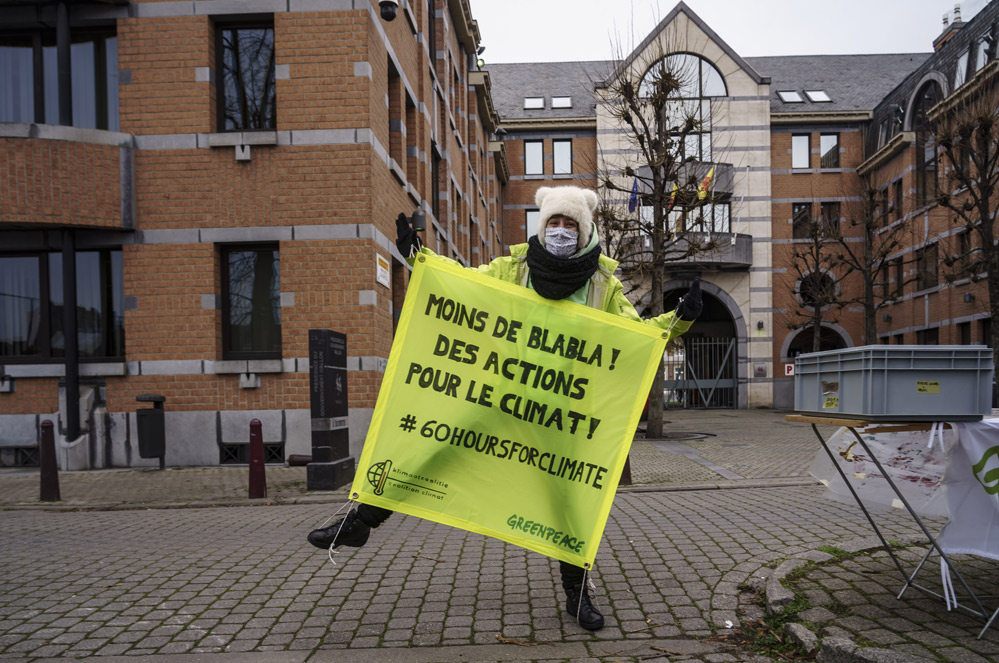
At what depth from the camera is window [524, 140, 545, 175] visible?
116 feet

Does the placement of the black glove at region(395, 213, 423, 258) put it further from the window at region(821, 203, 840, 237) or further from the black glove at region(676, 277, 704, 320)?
the window at region(821, 203, 840, 237)

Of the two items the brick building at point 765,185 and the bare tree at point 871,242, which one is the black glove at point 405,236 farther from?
the brick building at point 765,185

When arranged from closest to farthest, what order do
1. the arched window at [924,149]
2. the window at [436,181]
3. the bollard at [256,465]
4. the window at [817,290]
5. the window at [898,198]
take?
1. the bollard at [256,465]
2. the window at [436,181]
3. the arched window at [924,149]
4. the window at [817,290]
5. the window at [898,198]

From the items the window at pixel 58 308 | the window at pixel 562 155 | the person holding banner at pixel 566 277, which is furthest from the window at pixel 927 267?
the person holding banner at pixel 566 277

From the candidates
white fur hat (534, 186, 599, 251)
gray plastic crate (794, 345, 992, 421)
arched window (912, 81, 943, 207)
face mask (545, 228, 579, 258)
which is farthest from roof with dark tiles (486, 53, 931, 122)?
gray plastic crate (794, 345, 992, 421)

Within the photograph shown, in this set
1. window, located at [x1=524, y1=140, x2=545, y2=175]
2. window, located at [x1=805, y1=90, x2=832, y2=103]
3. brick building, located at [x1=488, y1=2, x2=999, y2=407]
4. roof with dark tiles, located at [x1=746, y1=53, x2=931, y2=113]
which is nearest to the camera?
brick building, located at [x1=488, y1=2, x2=999, y2=407]

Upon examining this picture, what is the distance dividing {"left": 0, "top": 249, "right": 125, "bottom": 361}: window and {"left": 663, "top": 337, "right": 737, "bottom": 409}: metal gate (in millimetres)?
24366

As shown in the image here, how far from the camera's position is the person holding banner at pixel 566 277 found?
384 centimetres

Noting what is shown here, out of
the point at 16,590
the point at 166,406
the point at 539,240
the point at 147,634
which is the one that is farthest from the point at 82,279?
the point at 539,240

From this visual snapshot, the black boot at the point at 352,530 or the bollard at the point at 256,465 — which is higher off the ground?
the black boot at the point at 352,530

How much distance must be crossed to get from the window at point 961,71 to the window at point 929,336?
8554mm

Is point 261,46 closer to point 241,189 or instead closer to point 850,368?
point 241,189

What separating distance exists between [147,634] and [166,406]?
8108 mm

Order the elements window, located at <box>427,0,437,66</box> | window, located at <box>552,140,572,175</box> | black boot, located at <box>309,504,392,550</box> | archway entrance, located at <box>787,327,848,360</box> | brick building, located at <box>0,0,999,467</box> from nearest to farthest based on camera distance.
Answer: black boot, located at <box>309,504,392,550</box> → brick building, located at <box>0,0,999,467</box> → window, located at <box>427,0,437,66</box> → archway entrance, located at <box>787,327,848,360</box> → window, located at <box>552,140,572,175</box>
